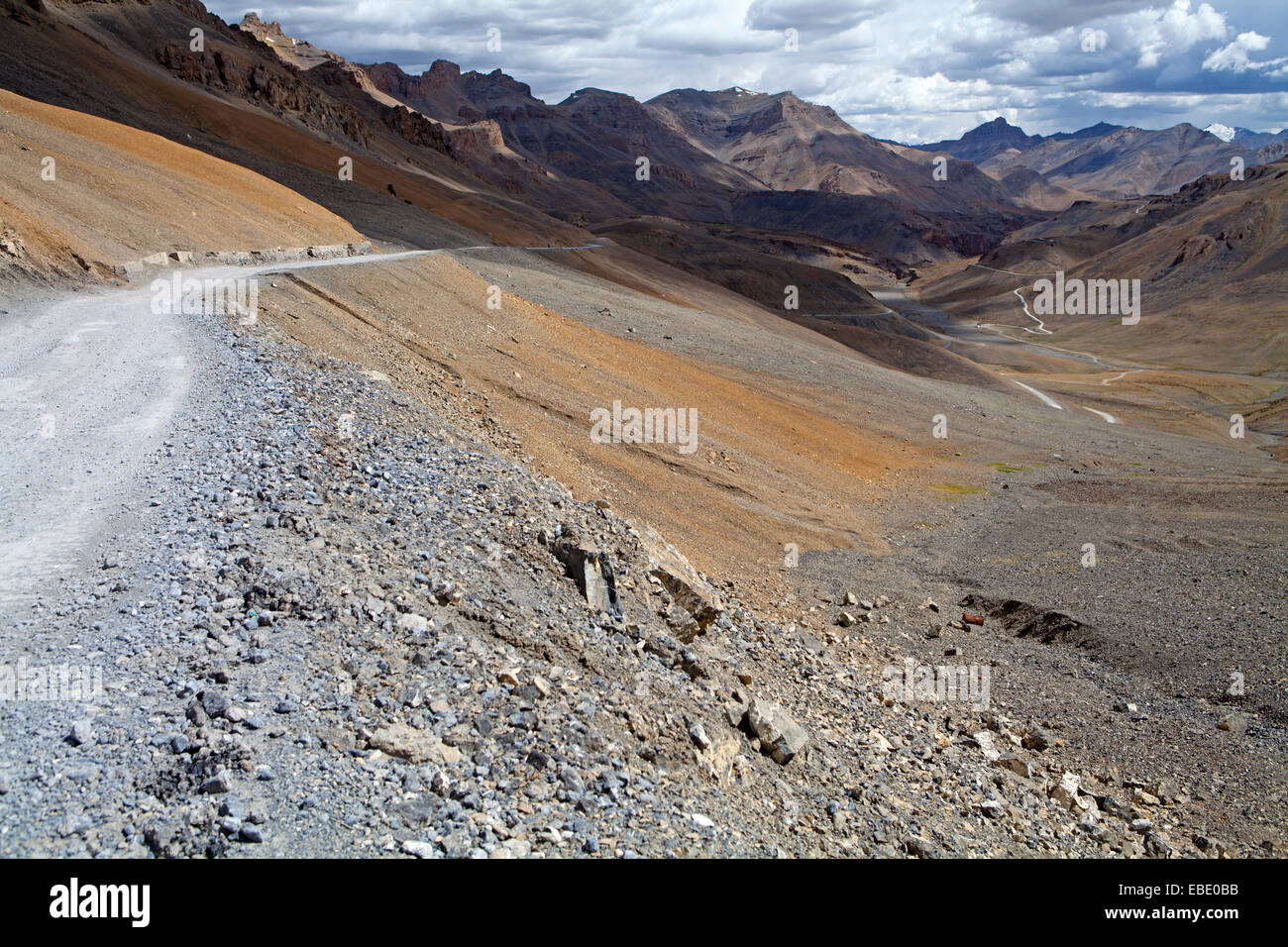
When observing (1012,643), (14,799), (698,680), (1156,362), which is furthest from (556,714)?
(1156,362)

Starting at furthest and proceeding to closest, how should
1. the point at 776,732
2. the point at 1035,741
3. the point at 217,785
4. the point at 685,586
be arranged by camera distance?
1. the point at 1035,741
2. the point at 685,586
3. the point at 776,732
4. the point at 217,785

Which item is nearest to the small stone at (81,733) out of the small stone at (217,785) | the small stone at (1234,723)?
the small stone at (217,785)

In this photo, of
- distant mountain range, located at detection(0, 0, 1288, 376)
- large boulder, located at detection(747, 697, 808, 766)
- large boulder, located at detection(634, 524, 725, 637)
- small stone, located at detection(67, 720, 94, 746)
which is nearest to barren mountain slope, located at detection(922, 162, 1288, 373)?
distant mountain range, located at detection(0, 0, 1288, 376)

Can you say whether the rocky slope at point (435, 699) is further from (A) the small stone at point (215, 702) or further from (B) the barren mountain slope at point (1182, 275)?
(B) the barren mountain slope at point (1182, 275)

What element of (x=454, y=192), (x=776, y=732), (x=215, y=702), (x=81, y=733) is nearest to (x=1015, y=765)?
(x=776, y=732)

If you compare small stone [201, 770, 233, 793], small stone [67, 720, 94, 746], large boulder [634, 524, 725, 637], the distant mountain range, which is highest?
the distant mountain range

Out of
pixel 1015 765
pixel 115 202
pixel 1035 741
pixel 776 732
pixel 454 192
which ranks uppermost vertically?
pixel 454 192

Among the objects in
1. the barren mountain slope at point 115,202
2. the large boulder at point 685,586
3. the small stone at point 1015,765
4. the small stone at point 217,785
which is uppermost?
the barren mountain slope at point 115,202

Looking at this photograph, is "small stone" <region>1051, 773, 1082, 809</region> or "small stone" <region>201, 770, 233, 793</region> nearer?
"small stone" <region>201, 770, 233, 793</region>

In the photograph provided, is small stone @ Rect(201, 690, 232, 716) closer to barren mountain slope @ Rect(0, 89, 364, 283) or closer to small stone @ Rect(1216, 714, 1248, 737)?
small stone @ Rect(1216, 714, 1248, 737)

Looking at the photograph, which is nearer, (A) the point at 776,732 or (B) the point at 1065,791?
(A) the point at 776,732

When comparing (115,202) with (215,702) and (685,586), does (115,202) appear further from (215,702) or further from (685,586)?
(215,702)

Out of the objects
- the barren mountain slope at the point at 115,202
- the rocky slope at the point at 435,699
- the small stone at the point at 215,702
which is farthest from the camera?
the barren mountain slope at the point at 115,202

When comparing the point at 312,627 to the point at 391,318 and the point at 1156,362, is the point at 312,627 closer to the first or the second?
the point at 391,318
